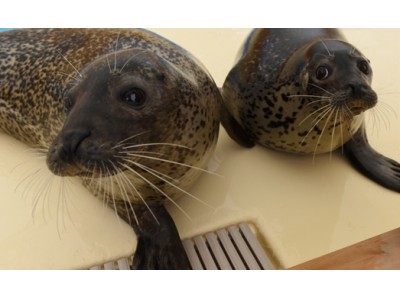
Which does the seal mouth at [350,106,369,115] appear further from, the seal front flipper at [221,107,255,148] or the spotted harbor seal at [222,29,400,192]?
the seal front flipper at [221,107,255,148]

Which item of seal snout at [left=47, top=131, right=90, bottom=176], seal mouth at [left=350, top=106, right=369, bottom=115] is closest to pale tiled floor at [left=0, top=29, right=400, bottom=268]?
seal mouth at [left=350, top=106, right=369, bottom=115]

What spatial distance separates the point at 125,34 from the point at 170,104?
64 cm

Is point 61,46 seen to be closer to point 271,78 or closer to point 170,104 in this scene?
point 170,104

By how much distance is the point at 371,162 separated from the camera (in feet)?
7.43

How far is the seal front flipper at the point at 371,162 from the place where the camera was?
7.21 feet

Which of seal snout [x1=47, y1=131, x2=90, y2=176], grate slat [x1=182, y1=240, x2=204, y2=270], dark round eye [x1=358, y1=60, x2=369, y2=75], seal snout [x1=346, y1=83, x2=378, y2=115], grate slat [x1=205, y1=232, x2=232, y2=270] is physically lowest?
grate slat [x1=182, y1=240, x2=204, y2=270]

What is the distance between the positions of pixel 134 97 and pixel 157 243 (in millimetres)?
654

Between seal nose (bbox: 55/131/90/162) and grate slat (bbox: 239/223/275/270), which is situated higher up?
seal nose (bbox: 55/131/90/162)

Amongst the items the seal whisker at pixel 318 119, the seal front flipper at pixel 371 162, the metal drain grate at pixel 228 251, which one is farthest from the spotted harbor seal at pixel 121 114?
the seal front flipper at pixel 371 162

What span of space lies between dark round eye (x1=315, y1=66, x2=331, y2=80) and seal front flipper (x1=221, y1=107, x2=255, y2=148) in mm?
554

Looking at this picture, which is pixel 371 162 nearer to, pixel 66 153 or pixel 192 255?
pixel 192 255

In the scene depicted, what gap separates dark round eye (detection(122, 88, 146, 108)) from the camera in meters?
1.58

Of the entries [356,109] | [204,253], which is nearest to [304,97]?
[356,109]

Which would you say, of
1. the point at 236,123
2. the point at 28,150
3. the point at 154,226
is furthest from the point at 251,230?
the point at 28,150
